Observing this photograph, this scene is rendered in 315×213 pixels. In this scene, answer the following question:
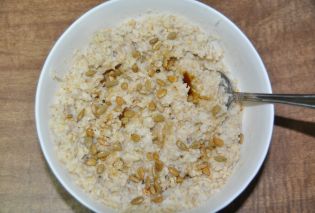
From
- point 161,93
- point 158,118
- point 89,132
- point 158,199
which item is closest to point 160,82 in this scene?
point 161,93

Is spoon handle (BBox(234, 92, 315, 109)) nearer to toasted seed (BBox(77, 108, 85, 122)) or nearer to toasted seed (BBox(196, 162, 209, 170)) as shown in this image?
toasted seed (BBox(196, 162, 209, 170))

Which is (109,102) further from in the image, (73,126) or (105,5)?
(105,5)

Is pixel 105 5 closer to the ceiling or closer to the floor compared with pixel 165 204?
closer to the ceiling

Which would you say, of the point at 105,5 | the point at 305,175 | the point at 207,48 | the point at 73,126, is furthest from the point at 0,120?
the point at 305,175

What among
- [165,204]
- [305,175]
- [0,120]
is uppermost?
[305,175]

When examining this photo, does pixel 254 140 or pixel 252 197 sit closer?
pixel 254 140

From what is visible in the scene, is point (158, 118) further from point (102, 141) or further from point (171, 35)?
point (171, 35)
